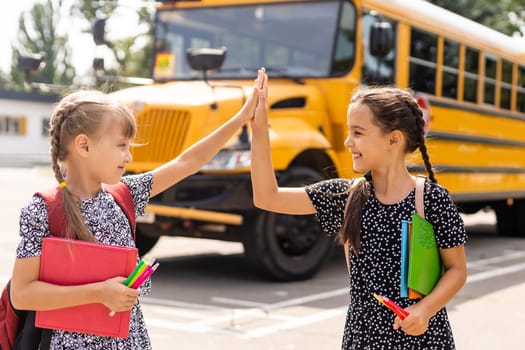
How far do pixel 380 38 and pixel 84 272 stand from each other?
17.6ft

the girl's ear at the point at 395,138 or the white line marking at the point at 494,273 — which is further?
the white line marking at the point at 494,273

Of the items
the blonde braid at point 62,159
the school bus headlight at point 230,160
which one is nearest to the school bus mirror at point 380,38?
the school bus headlight at point 230,160

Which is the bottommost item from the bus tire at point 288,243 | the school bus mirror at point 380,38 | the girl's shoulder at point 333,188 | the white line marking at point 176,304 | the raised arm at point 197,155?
the white line marking at point 176,304

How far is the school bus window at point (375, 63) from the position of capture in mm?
7402

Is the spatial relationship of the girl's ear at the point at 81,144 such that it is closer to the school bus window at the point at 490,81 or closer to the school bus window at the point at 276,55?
the school bus window at the point at 276,55

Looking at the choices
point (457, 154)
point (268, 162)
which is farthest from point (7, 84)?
point (268, 162)

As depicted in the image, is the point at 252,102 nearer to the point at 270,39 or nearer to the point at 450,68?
the point at 270,39

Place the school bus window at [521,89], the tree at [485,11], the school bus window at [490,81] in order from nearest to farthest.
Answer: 1. the school bus window at [490,81]
2. the school bus window at [521,89]
3. the tree at [485,11]

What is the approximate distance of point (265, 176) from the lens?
243 cm

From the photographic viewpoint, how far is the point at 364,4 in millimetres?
7383

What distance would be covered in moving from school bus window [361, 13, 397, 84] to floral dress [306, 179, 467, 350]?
5192 millimetres

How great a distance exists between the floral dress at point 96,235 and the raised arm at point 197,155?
0.22 m

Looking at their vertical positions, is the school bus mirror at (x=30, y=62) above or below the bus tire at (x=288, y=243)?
above

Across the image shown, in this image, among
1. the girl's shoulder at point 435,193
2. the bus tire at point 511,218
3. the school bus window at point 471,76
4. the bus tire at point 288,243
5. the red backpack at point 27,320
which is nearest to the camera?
the red backpack at point 27,320
